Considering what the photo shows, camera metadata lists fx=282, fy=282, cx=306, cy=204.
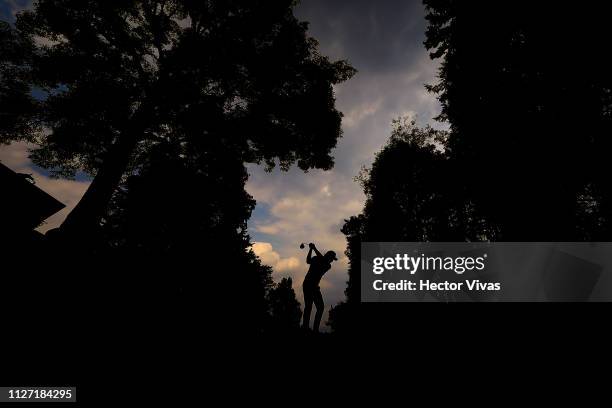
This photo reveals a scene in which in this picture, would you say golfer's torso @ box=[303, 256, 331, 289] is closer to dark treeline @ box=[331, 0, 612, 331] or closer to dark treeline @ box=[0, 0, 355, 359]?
dark treeline @ box=[0, 0, 355, 359]

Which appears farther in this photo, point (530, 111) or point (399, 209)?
point (399, 209)

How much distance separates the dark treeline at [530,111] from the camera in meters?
7.82

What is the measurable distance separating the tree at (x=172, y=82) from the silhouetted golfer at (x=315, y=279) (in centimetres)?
844

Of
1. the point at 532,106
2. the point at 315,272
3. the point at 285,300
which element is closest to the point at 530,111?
the point at 532,106

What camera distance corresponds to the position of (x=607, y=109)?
923cm

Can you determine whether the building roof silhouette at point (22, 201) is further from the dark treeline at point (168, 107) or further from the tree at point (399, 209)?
the tree at point (399, 209)

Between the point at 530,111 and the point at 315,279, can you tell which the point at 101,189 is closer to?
the point at 315,279

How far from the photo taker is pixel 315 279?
7.95 meters

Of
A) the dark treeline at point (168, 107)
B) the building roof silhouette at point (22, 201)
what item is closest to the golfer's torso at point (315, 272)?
the dark treeline at point (168, 107)

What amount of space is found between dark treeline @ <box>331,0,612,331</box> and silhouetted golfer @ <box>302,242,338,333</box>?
718cm

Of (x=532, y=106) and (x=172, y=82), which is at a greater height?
(x=172, y=82)

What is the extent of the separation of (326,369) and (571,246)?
404 inches

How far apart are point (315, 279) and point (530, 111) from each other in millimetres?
8870

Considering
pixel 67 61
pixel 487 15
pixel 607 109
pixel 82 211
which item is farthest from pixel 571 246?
pixel 67 61
